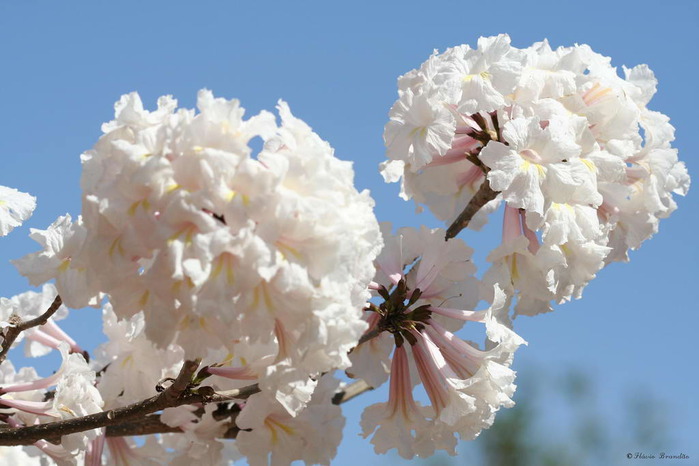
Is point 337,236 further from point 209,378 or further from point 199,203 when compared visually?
point 209,378

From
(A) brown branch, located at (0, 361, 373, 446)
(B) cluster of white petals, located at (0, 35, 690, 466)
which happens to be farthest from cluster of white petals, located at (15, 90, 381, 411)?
(A) brown branch, located at (0, 361, 373, 446)

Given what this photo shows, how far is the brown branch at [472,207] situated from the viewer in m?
3.88

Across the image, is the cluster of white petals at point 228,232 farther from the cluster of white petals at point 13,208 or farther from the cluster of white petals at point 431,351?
the cluster of white petals at point 13,208

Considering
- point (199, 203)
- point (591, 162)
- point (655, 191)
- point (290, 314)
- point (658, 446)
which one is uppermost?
point (658, 446)

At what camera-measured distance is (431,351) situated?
367 cm

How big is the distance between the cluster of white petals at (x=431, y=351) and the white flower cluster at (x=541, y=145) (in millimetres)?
213

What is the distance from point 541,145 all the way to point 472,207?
0.51 m

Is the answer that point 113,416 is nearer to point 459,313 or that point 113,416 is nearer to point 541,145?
point 459,313

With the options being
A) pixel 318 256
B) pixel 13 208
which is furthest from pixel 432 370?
pixel 13 208

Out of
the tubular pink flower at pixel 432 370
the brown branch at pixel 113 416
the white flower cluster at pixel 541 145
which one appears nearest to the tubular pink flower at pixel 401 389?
the tubular pink flower at pixel 432 370

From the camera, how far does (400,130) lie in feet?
12.2

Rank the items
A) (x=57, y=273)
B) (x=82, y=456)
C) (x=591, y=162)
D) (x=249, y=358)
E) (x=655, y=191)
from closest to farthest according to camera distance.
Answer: (x=249, y=358) < (x=57, y=273) < (x=591, y=162) < (x=82, y=456) < (x=655, y=191)

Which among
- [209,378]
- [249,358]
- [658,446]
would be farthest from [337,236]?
[658,446]

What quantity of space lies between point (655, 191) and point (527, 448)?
24.1 m
